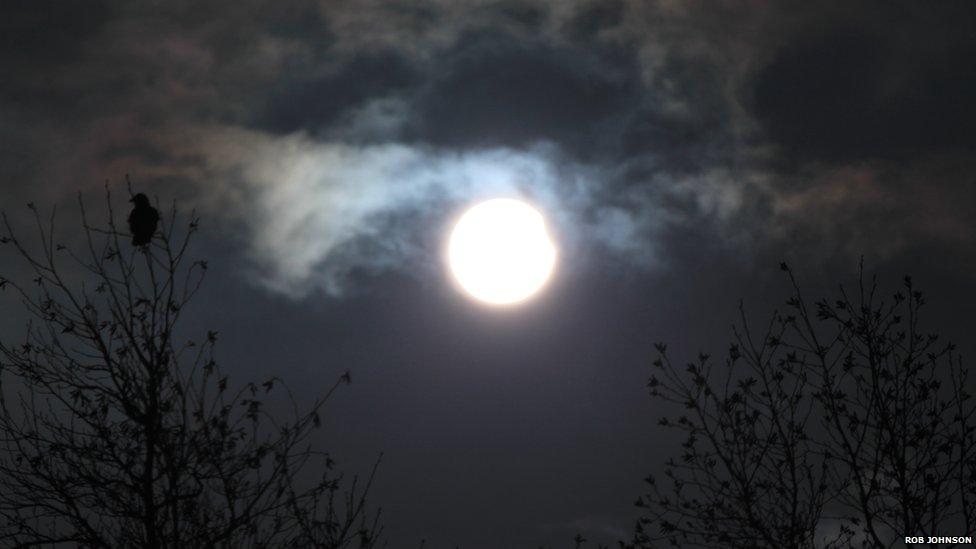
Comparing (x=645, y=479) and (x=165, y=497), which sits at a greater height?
(x=645, y=479)

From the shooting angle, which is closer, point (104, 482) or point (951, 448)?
point (104, 482)

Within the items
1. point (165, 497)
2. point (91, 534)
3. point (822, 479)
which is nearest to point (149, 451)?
point (165, 497)

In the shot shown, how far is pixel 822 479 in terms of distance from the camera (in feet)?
40.8

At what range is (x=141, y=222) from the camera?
13.9m

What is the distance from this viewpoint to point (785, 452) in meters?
12.5

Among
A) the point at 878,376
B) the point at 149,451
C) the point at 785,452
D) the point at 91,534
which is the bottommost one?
the point at 91,534

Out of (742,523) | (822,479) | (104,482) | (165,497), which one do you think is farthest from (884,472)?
(104,482)

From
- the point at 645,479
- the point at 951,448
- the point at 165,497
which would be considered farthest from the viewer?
the point at 645,479

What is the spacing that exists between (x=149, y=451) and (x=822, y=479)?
8919 mm

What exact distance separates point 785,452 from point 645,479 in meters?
2.02

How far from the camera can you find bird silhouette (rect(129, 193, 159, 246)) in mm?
13242

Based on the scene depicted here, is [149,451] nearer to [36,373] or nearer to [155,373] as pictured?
[155,373]

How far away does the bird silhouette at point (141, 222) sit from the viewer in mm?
13242

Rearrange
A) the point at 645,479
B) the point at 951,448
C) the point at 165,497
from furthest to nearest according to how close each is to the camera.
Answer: the point at 645,479, the point at 951,448, the point at 165,497
